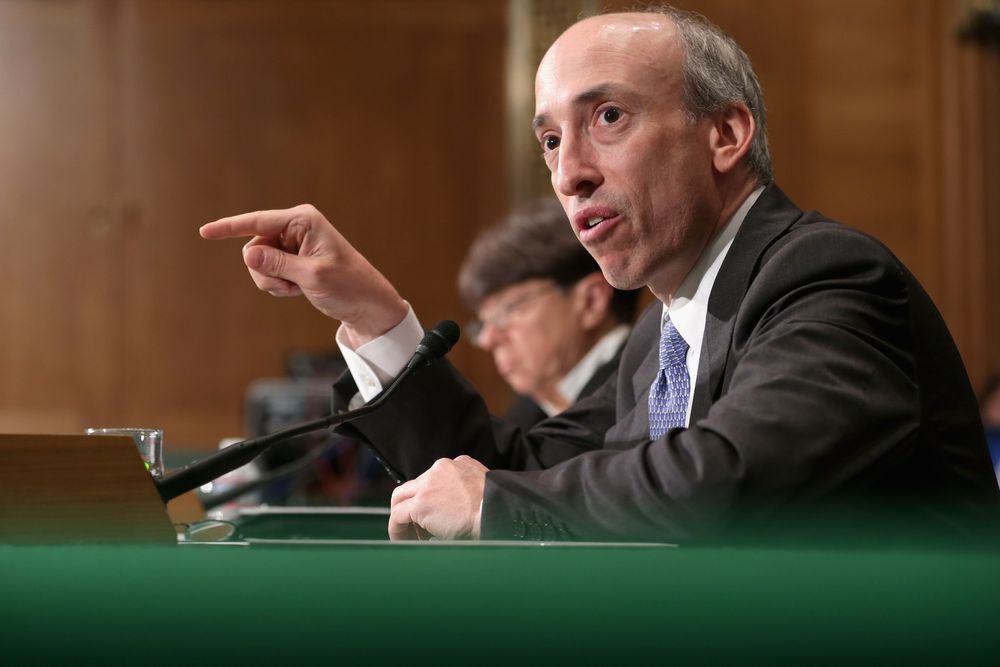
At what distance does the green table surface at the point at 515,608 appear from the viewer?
0.71 meters

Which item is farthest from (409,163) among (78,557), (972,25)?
(78,557)

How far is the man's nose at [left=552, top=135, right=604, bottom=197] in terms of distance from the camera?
4.39 feet

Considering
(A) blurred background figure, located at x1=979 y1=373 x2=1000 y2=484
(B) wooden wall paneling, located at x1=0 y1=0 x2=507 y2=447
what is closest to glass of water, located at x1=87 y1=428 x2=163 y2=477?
(A) blurred background figure, located at x1=979 y1=373 x2=1000 y2=484

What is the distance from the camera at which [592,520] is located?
41.1 inches

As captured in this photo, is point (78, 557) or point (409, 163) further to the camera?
point (409, 163)

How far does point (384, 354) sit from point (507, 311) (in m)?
1.50

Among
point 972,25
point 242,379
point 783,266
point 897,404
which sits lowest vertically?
point 242,379

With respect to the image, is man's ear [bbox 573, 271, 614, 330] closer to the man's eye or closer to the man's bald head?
the man's bald head

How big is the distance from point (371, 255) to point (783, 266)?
433cm

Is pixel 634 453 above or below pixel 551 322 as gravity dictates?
above

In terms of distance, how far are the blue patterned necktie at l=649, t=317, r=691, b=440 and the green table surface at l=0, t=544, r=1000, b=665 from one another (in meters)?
0.60

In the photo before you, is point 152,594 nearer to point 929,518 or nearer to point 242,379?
point 929,518

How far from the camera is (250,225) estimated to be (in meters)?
1.31

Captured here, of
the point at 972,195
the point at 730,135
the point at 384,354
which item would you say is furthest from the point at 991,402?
the point at 384,354
